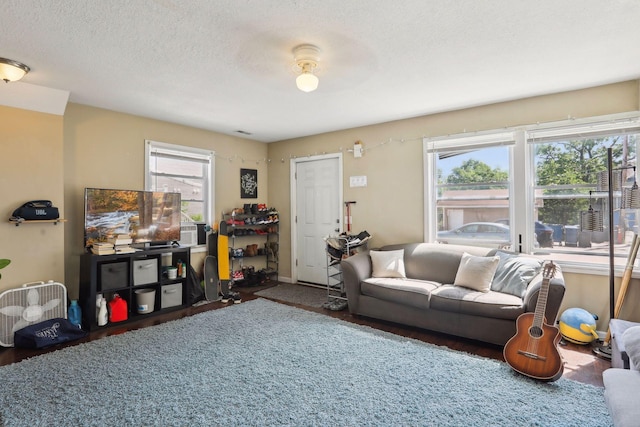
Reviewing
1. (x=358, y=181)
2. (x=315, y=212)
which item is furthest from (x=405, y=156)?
(x=315, y=212)

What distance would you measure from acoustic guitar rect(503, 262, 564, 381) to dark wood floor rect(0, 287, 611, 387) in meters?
0.30

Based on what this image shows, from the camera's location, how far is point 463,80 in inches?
122

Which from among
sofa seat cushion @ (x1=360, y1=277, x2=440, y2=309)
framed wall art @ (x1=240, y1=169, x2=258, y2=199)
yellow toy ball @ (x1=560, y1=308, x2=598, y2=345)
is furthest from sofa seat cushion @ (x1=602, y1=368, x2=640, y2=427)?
framed wall art @ (x1=240, y1=169, x2=258, y2=199)

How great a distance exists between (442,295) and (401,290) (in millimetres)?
418

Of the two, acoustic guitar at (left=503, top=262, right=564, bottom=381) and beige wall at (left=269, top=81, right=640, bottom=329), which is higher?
beige wall at (left=269, top=81, right=640, bottom=329)

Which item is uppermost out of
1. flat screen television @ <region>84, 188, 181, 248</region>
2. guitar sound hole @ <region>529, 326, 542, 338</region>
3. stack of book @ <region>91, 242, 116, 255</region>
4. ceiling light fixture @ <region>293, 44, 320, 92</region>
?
ceiling light fixture @ <region>293, 44, 320, 92</region>

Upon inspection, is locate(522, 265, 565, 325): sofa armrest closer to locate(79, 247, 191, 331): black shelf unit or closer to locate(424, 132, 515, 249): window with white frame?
locate(424, 132, 515, 249): window with white frame

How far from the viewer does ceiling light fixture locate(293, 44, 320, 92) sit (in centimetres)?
243

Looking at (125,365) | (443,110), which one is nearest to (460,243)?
(443,110)

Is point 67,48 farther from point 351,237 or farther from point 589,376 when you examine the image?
point 589,376

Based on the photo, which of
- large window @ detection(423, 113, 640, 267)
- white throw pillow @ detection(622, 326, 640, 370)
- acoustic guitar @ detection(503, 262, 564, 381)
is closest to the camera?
white throw pillow @ detection(622, 326, 640, 370)

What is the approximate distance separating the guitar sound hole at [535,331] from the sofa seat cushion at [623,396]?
70 cm

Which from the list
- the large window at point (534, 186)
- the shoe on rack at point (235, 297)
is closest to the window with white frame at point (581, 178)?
the large window at point (534, 186)

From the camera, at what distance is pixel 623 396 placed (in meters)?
1.50
